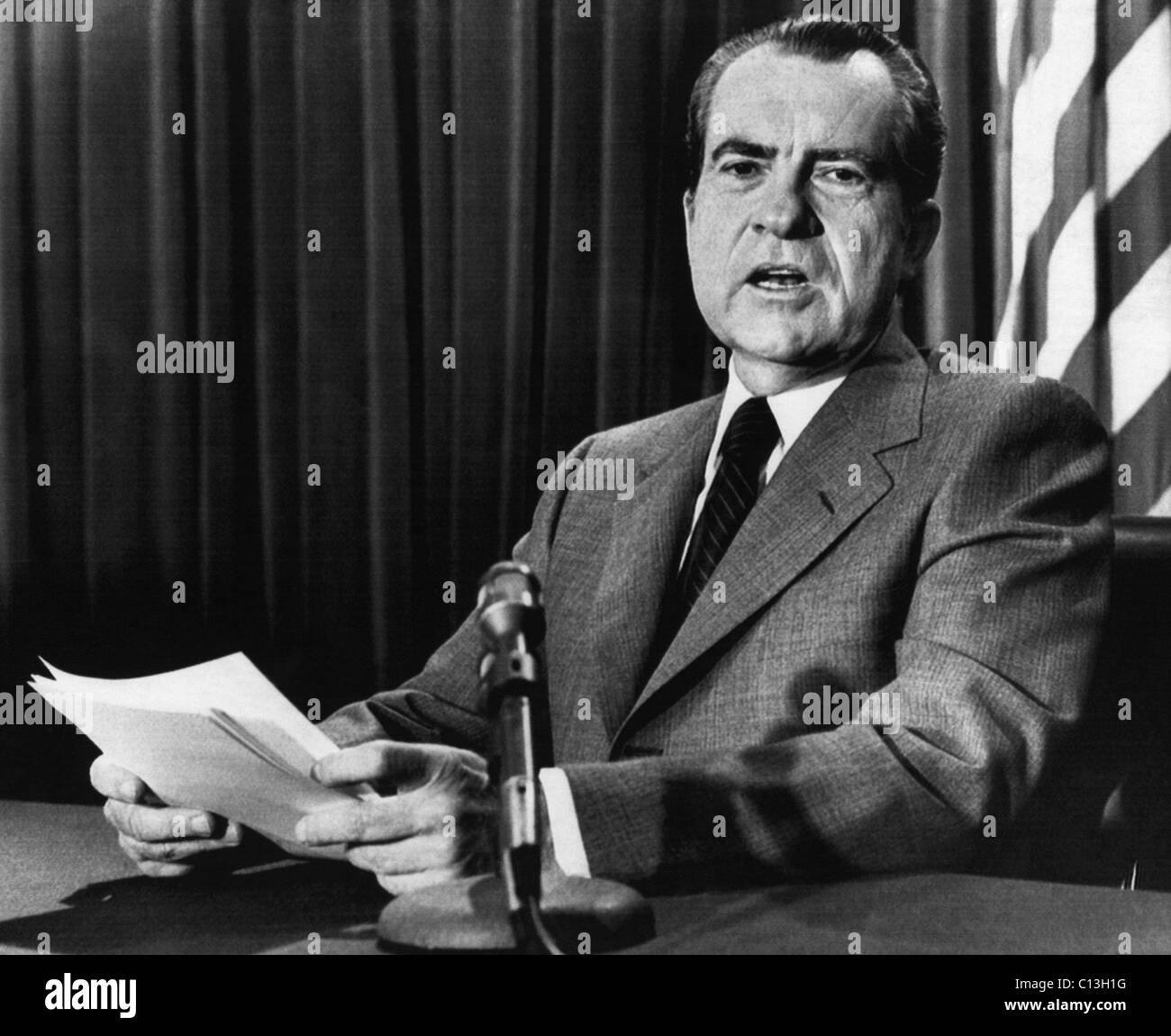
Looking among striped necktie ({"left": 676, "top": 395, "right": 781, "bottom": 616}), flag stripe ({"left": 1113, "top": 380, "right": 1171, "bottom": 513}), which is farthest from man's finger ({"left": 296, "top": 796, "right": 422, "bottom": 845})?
flag stripe ({"left": 1113, "top": 380, "right": 1171, "bottom": 513})

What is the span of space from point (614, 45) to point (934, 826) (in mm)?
1813

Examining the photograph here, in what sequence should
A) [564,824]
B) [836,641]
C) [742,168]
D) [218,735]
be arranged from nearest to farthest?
1. [218,735]
2. [564,824]
3. [836,641]
4. [742,168]

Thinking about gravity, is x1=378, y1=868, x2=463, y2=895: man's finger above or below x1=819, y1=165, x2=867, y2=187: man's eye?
below

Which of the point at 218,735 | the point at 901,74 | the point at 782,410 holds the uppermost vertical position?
the point at 901,74

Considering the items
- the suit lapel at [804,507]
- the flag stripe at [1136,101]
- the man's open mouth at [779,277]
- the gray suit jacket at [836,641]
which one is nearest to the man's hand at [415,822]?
the gray suit jacket at [836,641]

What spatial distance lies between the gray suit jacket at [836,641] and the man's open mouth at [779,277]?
152mm

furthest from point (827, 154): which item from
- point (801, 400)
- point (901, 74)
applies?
point (801, 400)

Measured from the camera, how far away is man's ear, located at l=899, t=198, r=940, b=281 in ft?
6.60

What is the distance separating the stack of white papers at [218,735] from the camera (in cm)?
131

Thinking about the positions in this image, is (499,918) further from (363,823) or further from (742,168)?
(742,168)

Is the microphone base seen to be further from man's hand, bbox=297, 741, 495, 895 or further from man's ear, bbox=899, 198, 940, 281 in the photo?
man's ear, bbox=899, 198, 940, 281

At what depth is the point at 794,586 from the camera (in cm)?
174

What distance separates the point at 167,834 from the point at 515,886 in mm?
651
